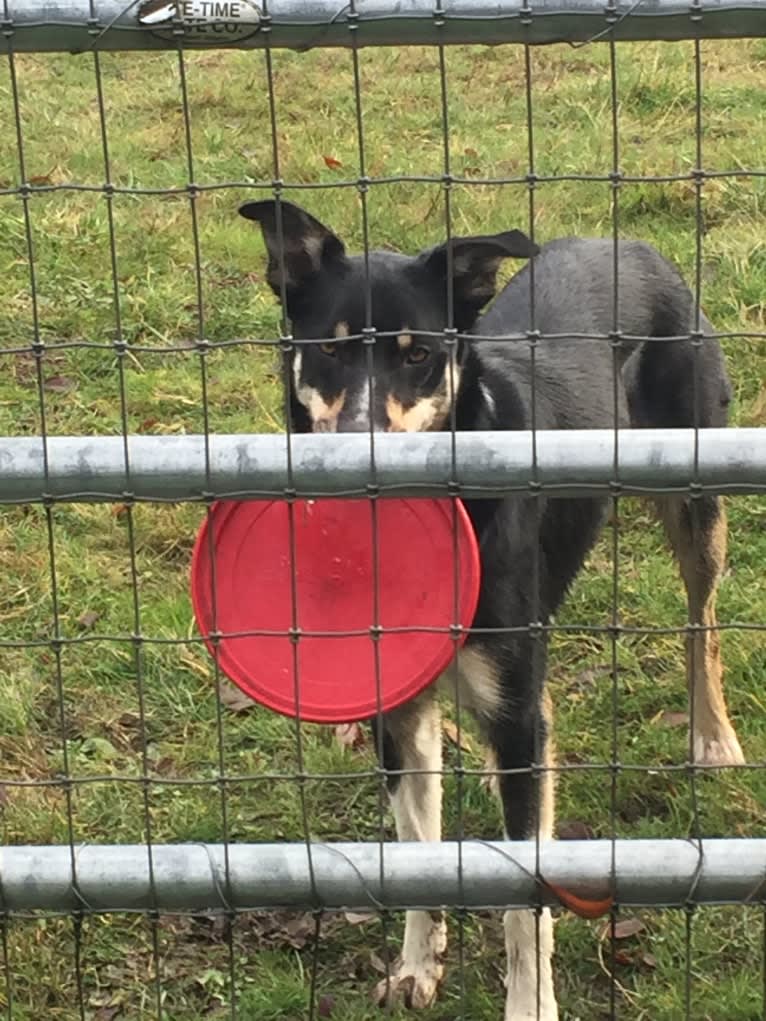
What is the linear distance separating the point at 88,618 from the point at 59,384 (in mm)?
1730

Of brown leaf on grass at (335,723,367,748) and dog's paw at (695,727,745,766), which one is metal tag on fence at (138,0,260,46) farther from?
dog's paw at (695,727,745,766)

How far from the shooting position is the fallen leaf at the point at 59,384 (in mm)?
6539

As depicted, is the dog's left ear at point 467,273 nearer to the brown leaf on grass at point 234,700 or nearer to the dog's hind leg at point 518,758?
the dog's hind leg at point 518,758

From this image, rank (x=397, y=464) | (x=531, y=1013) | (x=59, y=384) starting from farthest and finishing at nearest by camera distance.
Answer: (x=59, y=384), (x=531, y=1013), (x=397, y=464)

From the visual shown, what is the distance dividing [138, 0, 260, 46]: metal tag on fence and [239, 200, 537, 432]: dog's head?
4.42 ft

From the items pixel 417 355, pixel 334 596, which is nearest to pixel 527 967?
pixel 334 596

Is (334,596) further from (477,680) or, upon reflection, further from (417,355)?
(417,355)

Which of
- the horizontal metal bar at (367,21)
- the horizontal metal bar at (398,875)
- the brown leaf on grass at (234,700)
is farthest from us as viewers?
the brown leaf on grass at (234,700)

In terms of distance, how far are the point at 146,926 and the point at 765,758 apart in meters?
1.78

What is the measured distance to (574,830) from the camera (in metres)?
4.08

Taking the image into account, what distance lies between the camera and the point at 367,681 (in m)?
3.02

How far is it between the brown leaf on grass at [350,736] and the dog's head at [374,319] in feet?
3.12

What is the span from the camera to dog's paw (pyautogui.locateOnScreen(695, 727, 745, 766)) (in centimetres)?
458

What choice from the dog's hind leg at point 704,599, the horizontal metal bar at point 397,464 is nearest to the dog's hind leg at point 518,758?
the dog's hind leg at point 704,599
